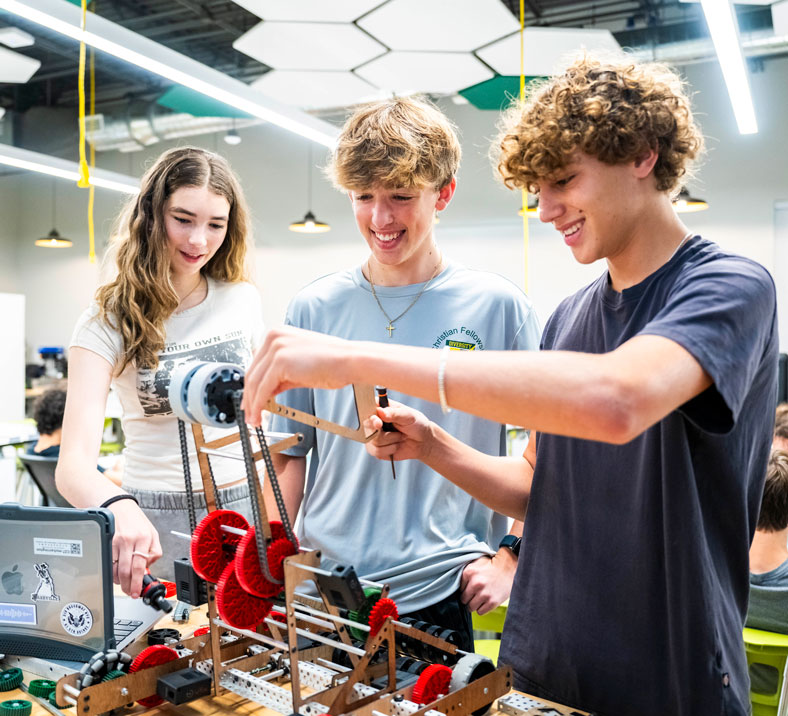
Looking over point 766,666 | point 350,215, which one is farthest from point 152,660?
point 350,215

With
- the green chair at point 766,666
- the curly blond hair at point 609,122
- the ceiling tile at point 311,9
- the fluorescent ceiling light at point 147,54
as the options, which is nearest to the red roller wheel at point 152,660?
the curly blond hair at point 609,122

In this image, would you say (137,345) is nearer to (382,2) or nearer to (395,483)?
(395,483)

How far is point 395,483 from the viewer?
5.00 feet

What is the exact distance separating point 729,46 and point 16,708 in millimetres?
3232

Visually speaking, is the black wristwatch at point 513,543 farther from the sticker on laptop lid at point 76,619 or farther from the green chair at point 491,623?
the green chair at point 491,623

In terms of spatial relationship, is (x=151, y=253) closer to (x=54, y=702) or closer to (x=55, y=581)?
(x=55, y=581)

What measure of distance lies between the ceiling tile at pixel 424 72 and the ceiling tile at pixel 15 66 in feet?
9.70

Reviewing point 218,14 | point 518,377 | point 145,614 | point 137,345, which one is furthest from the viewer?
point 218,14

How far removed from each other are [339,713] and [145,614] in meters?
0.54

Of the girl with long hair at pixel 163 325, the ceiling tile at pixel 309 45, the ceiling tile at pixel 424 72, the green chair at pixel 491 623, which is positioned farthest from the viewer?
the ceiling tile at pixel 424 72

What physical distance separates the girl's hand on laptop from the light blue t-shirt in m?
0.34

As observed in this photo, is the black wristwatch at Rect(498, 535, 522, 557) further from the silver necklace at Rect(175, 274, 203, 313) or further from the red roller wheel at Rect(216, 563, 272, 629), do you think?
the silver necklace at Rect(175, 274, 203, 313)

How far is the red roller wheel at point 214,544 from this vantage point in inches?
45.0

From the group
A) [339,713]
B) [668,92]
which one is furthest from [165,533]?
[668,92]
